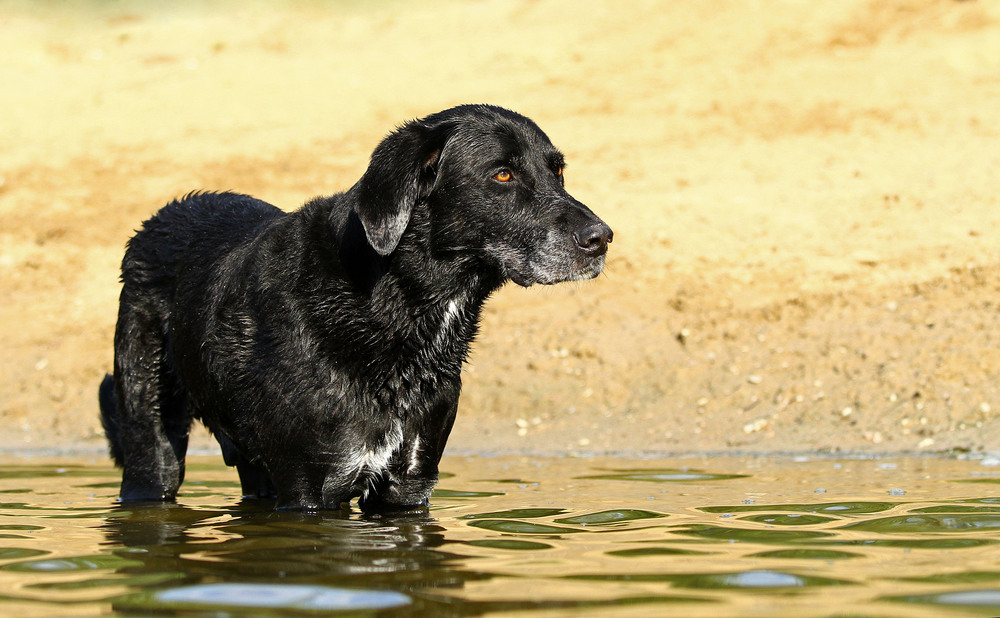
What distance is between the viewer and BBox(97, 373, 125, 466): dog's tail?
653cm

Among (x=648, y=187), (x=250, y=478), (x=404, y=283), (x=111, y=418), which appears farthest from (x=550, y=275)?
(x=648, y=187)

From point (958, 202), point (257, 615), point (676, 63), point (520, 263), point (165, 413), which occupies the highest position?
point (676, 63)

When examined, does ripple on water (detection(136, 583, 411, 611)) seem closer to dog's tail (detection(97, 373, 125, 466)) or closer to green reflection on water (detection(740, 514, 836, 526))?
green reflection on water (detection(740, 514, 836, 526))

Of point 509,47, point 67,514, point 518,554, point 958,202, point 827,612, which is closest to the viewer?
point 827,612

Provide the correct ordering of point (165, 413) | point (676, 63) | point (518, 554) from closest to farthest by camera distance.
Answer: point (518, 554)
point (165, 413)
point (676, 63)

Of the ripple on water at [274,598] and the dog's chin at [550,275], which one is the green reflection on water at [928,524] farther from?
the ripple on water at [274,598]

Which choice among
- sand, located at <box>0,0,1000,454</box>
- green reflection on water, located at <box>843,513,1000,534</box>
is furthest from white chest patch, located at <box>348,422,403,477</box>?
sand, located at <box>0,0,1000,454</box>

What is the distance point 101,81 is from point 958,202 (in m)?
13.1

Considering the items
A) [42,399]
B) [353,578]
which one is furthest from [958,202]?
[353,578]

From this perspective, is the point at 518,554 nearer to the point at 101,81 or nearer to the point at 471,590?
the point at 471,590

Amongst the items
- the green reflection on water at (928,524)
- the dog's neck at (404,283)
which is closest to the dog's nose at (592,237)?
the dog's neck at (404,283)

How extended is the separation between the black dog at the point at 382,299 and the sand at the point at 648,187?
3.64 meters

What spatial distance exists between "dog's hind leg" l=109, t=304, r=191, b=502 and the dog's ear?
1.67m

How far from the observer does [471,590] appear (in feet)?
11.5
